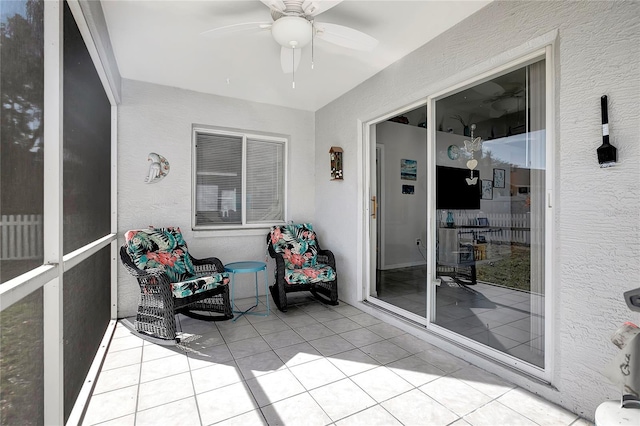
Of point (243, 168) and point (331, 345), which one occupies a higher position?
point (243, 168)

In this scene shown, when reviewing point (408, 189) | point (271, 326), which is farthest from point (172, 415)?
point (408, 189)

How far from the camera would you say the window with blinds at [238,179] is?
4.04 metres

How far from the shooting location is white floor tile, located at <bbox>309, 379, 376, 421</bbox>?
1.84 metres

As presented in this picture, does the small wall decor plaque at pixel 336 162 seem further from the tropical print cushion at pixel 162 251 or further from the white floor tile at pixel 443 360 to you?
the white floor tile at pixel 443 360

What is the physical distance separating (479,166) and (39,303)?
299cm

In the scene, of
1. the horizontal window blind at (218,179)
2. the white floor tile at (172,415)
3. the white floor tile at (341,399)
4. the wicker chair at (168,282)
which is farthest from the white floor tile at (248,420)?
the horizontal window blind at (218,179)

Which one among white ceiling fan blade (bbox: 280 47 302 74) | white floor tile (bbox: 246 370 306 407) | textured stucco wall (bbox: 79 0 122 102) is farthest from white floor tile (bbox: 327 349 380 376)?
textured stucco wall (bbox: 79 0 122 102)

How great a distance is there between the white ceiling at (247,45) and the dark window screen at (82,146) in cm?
55

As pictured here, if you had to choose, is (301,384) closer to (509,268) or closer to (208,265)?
(509,268)

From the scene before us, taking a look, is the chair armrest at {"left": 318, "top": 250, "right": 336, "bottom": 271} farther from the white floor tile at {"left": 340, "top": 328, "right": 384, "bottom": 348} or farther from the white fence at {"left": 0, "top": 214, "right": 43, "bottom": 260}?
the white fence at {"left": 0, "top": 214, "right": 43, "bottom": 260}

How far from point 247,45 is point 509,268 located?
2.98 m

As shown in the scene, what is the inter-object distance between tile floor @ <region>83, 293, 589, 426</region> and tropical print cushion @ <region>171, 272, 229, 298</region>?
47 cm

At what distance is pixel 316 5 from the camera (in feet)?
6.23

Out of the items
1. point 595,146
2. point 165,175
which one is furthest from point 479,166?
point 165,175
